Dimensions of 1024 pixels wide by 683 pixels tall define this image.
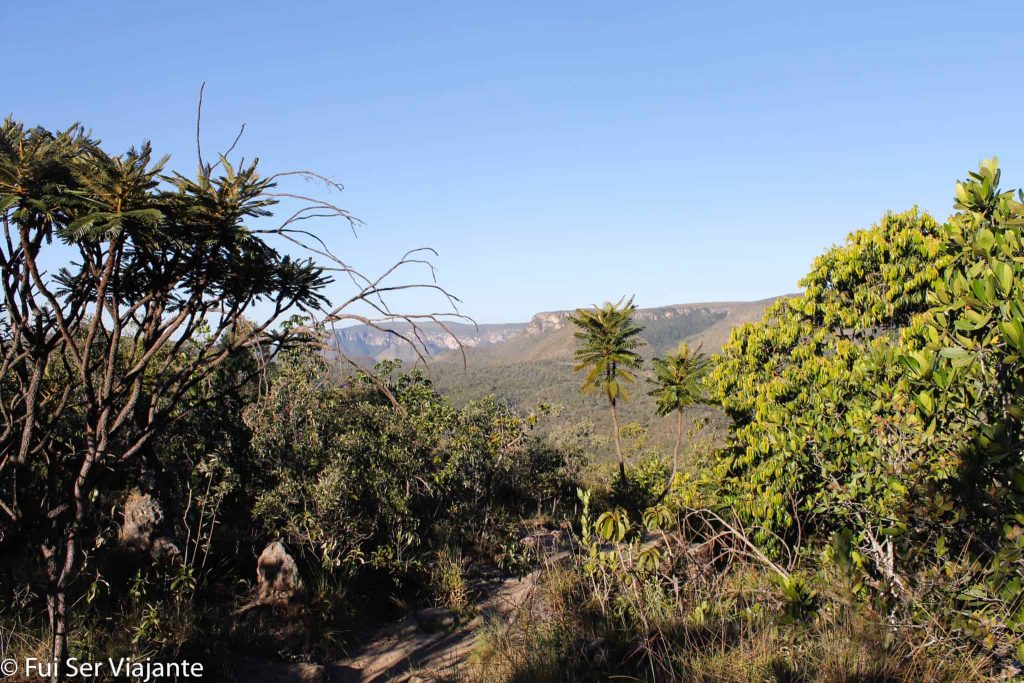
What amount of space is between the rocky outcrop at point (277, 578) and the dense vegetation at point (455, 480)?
91 mm

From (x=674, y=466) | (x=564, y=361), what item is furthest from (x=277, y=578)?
(x=564, y=361)

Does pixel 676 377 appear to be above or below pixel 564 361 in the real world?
above

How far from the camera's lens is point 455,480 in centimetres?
998

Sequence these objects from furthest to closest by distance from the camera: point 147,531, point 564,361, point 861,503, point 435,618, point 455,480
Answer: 1. point 564,361
2. point 455,480
3. point 435,618
4. point 147,531
5. point 861,503

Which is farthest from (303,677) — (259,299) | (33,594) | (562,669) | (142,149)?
(142,149)

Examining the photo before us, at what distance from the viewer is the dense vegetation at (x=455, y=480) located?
288cm

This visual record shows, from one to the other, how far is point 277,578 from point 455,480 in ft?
12.1

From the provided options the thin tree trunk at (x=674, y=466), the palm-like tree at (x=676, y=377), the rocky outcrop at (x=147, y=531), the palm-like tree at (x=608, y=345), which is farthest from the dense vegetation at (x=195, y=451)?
the palm-like tree at (x=608, y=345)

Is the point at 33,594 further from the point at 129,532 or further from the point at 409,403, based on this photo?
the point at 409,403

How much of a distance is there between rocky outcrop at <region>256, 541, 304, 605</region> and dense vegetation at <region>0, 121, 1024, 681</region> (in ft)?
0.30

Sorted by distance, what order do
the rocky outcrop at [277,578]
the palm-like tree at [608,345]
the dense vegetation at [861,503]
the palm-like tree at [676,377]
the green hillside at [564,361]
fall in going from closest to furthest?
the dense vegetation at [861,503]
the rocky outcrop at [277,578]
the palm-like tree at [676,377]
the palm-like tree at [608,345]
the green hillside at [564,361]

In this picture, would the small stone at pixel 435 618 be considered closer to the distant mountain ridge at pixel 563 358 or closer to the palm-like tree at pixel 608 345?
the palm-like tree at pixel 608 345

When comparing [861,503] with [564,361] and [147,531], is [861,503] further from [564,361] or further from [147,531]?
[564,361]

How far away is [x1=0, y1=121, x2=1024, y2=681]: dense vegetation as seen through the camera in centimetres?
288
